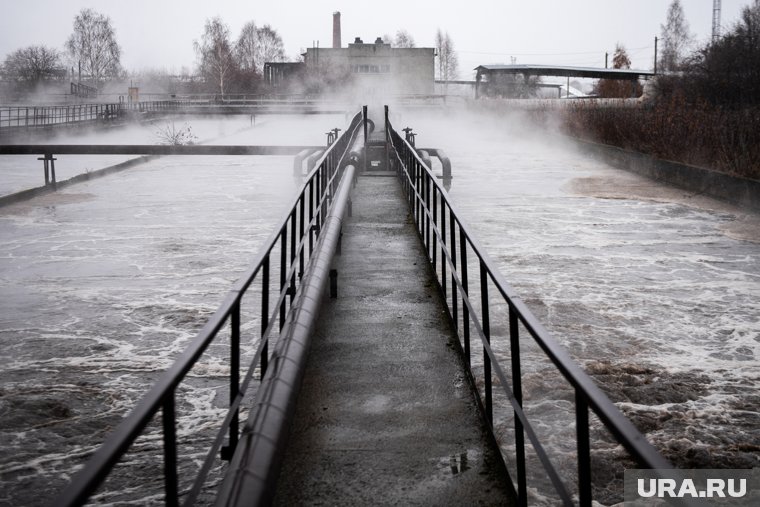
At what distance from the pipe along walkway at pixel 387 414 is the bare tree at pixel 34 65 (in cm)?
7448

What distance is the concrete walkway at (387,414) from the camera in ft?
11.2

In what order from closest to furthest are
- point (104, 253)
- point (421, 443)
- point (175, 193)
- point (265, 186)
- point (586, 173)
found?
point (421, 443)
point (104, 253)
point (175, 193)
point (265, 186)
point (586, 173)

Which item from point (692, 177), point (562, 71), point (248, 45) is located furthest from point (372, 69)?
point (692, 177)

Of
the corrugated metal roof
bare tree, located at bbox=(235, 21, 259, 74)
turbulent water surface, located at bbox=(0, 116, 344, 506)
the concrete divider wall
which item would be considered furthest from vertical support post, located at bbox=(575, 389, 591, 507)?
bare tree, located at bbox=(235, 21, 259, 74)

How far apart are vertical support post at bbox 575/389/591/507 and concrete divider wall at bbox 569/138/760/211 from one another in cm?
1384

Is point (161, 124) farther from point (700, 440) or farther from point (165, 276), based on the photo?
point (700, 440)

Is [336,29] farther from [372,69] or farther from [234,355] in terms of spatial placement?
[234,355]

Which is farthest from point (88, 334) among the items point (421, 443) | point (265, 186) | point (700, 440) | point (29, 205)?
point (265, 186)

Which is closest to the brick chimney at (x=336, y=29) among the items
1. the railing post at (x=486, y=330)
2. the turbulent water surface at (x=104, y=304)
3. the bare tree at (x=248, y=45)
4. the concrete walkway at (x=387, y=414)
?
the bare tree at (x=248, y=45)

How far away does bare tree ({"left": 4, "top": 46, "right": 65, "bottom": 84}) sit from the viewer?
72025mm

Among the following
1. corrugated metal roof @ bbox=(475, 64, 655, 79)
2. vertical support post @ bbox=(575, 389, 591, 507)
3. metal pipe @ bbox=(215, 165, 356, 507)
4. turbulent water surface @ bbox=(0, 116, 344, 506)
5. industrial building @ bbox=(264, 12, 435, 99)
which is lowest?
turbulent water surface @ bbox=(0, 116, 344, 506)

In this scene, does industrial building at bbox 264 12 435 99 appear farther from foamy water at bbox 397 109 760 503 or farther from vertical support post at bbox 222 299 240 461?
vertical support post at bbox 222 299 240 461

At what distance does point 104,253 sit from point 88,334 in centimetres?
442

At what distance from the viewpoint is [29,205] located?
Result: 1628 cm
